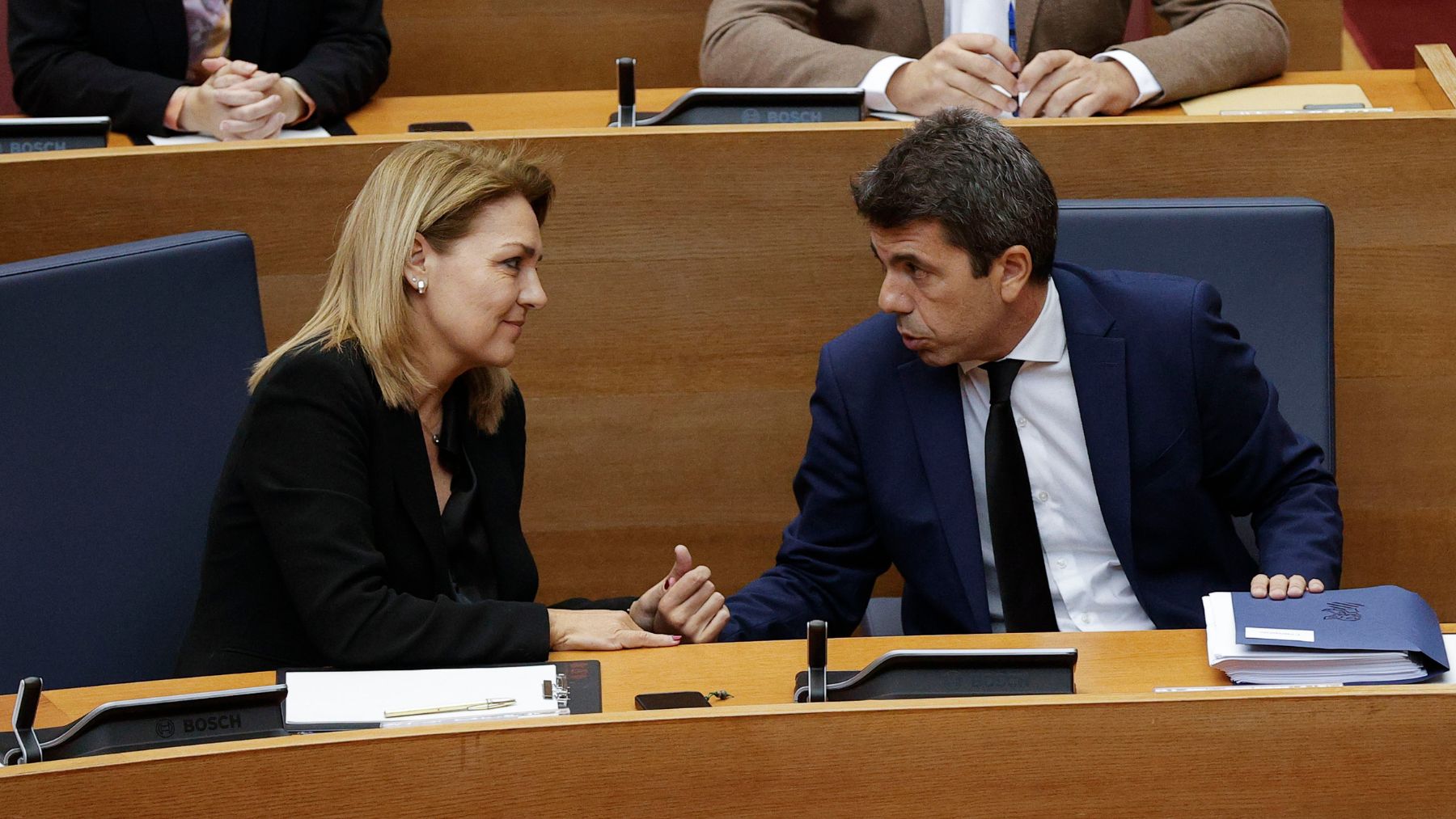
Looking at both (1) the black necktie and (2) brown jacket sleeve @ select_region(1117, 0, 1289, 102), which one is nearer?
(1) the black necktie

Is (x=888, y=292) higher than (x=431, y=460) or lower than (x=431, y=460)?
higher

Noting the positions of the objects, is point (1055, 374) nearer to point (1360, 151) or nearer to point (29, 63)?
point (1360, 151)

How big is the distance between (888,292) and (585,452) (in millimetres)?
672

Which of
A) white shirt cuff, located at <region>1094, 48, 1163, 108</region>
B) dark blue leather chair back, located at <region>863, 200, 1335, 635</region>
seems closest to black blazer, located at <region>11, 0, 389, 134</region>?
white shirt cuff, located at <region>1094, 48, 1163, 108</region>

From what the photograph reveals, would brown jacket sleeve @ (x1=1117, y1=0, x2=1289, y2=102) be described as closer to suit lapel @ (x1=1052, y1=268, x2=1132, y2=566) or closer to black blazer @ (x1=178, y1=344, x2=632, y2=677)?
suit lapel @ (x1=1052, y1=268, x2=1132, y2=566)

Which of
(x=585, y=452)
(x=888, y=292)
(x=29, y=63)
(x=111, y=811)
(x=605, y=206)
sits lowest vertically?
(x=111, y=811)

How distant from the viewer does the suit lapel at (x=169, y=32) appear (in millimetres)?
2859

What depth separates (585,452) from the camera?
2.35 meters

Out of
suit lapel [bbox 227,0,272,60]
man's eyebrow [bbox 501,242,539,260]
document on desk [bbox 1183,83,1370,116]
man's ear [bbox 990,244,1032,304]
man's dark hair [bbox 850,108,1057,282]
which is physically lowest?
man's ear [bbox 990,244,1032,304]

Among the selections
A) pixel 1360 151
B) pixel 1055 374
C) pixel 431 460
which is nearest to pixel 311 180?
pixel 431 460

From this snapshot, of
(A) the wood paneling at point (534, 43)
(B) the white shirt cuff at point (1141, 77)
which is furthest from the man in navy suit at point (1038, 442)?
(A) the wood paneling at point (534, 43)

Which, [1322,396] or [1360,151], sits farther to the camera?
[1360,151]

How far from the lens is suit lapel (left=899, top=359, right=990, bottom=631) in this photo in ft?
6.15

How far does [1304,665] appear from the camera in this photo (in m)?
1.45
